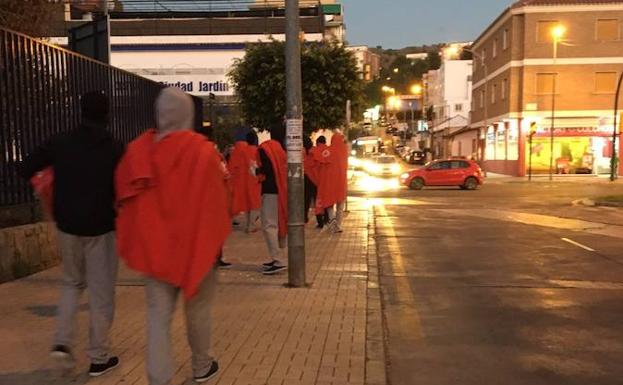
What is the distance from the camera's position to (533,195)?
1058 inches

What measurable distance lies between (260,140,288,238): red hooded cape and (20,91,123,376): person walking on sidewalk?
3.81 meters

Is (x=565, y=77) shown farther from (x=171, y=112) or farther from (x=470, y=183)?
(x=171, y=112)

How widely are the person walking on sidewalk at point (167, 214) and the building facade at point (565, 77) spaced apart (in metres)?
40.4

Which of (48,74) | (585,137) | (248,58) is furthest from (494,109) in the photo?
(48,74)

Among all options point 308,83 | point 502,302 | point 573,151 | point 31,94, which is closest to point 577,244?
point 502,302

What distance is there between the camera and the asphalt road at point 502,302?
536 cm

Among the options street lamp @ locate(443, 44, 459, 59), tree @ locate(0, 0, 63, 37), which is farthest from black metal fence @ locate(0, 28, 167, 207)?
street lamp @ locate(443, 44, 459, 59)

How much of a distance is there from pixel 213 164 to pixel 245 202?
28.7 feet

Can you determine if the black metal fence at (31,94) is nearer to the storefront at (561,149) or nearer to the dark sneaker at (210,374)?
the dark sneaker at (210,374)

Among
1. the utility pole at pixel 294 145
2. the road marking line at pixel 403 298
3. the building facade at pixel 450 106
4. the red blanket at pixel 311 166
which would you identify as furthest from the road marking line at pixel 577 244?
the building facade at pixel 450 106

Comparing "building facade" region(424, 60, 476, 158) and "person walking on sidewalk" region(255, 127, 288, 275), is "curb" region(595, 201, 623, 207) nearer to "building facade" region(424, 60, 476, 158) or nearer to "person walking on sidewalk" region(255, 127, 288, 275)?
"person walking on sidewalk" region(255, 127, 288, 275)

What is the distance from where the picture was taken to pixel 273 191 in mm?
8367

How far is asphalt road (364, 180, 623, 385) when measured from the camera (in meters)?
5.36

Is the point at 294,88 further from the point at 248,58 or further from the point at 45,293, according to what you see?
the point at 248,58
